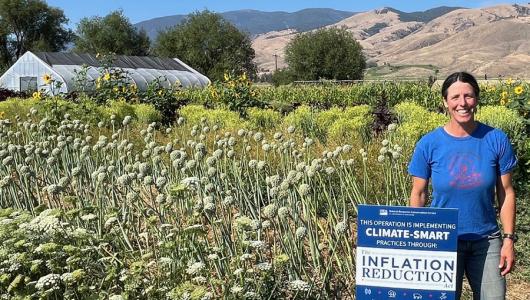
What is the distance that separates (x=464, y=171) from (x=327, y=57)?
1901 inches

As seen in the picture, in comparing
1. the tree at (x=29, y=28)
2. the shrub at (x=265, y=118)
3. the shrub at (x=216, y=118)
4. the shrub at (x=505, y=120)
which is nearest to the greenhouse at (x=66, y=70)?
the shrub at (x=216, y=118)

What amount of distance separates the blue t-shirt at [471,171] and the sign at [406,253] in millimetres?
224

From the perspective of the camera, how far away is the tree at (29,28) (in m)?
51.4

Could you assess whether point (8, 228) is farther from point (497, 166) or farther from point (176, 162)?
point (497, 166)

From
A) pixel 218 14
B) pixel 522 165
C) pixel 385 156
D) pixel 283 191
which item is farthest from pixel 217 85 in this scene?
pixel 218 14

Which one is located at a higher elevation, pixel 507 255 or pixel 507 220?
pixel 507 220

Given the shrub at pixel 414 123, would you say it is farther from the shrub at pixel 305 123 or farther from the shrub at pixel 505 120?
the shrub at pixel 305 123

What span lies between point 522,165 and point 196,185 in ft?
15.1

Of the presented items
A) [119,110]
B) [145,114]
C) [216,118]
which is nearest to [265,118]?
[216,118]

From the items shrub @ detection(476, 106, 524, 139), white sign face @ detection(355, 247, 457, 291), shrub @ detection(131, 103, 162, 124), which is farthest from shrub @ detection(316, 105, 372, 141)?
white sign face @ detection(355, 247, 457, 291)

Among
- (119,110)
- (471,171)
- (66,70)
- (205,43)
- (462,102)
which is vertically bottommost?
(119,110)

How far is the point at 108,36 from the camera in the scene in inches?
2128

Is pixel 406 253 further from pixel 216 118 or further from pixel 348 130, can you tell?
pixel 216 118

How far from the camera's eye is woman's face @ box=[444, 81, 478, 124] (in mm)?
2619
